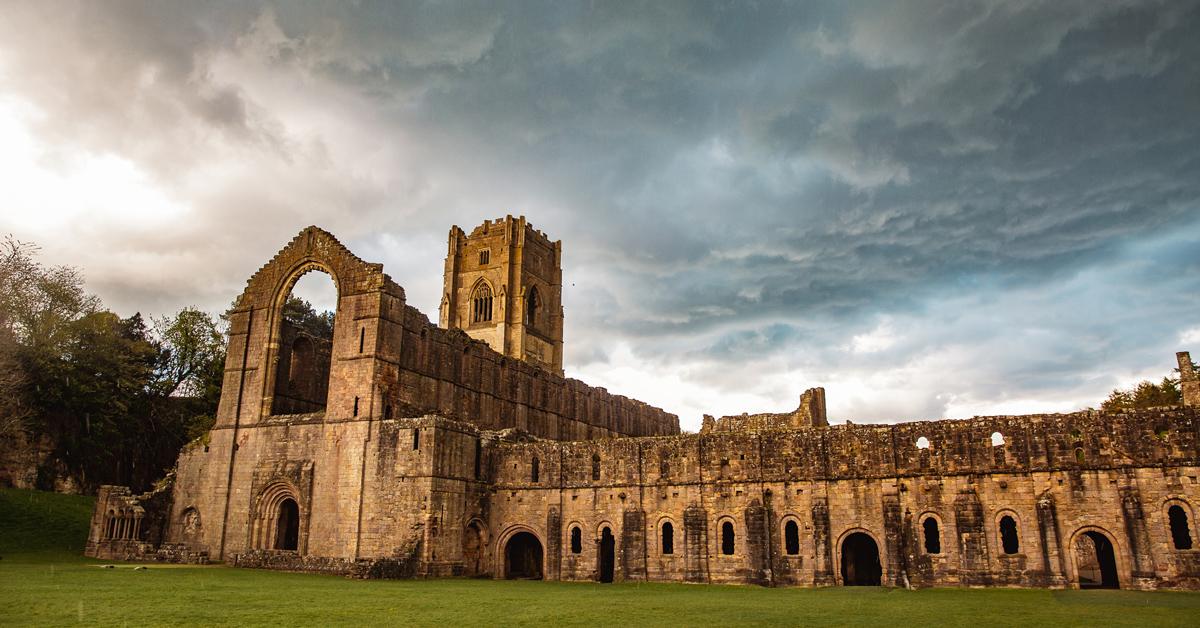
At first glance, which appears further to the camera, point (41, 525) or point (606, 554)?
point (41, 525)

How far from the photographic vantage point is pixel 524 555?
4016cm

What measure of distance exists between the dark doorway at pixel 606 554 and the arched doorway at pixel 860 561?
32.6ft

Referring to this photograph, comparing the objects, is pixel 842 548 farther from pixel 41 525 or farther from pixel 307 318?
pixel 307 318

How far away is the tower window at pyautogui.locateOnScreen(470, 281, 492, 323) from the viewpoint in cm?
8119

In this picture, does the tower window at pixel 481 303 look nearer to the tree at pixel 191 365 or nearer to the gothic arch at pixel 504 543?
the tree at pixel 191 365

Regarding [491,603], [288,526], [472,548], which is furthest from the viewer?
[288,526]

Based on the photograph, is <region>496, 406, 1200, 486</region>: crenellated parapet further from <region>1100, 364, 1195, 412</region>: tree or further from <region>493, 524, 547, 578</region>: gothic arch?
<region>1100, 364, 1195, 412</region>: tree

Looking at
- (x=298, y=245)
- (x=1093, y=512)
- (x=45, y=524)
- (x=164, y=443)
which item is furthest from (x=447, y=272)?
(x=1093, y=512)

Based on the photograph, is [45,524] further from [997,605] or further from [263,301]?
[997,605]

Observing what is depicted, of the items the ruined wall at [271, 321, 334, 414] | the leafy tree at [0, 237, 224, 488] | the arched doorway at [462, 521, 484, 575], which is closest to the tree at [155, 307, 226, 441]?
the leafy tree at [0, 237, 224, 488]

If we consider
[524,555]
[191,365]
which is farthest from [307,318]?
[524,555]

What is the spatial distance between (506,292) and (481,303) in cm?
344

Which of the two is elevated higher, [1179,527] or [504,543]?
[1179,527]

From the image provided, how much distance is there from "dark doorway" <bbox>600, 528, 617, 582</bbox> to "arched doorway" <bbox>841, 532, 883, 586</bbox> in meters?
9.95
